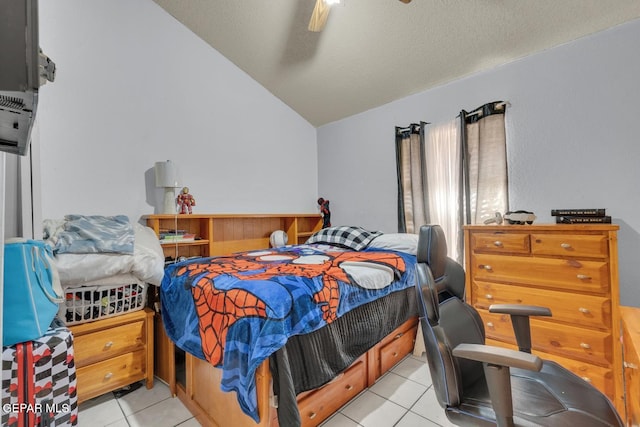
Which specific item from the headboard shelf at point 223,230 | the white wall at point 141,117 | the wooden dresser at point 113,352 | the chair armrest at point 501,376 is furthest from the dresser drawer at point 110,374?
the chair armrest at point 501,376

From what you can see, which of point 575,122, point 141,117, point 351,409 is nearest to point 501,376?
point 351,409

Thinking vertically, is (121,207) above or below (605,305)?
above

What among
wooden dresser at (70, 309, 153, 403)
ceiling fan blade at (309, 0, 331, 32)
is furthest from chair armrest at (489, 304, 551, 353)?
wooden dresser at (70, 309, 153, 403)

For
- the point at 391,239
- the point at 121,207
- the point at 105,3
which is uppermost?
the point at 105,3

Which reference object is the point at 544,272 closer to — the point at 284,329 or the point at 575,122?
the point at 575,122

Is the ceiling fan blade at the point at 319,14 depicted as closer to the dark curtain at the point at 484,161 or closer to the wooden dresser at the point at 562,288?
the dark curtain at the point at 484,161

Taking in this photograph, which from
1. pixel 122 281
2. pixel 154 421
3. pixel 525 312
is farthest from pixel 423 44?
pixel 154 421

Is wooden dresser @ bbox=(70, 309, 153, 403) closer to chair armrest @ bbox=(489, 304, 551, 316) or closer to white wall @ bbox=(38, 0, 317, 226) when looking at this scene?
white wall @ bbox=(38, 0, 317, 226)

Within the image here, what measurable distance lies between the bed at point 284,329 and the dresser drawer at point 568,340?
26.9 inches

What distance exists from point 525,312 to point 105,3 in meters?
3.63

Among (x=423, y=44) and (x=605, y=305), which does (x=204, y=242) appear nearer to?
(x=423, y=44)

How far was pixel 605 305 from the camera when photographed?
168 centimetres

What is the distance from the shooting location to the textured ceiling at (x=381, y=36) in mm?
1990

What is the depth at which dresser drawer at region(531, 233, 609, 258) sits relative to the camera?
1.70 metres
